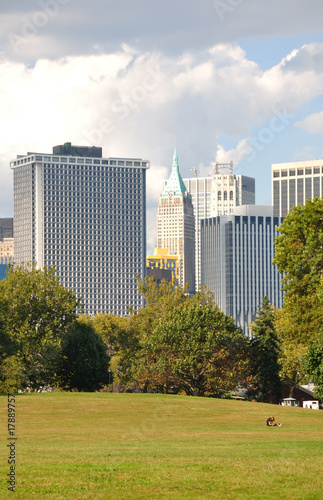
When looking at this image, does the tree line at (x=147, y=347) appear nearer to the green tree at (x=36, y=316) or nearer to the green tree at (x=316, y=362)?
the green tree at (x=36, y=316)

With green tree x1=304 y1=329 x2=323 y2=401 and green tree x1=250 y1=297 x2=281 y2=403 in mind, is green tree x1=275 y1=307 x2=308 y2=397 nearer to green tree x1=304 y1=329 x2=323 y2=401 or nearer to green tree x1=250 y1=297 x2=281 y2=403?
green tree x1=250 y1=297 x2=281 y2=403

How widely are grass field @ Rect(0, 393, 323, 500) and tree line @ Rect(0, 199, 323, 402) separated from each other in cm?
2048

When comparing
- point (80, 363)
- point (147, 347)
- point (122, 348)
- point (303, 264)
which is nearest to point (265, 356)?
point (147, 347)

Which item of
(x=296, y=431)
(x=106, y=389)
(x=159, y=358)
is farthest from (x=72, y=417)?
(x=106, y=389)

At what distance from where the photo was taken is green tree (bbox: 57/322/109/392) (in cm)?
8494

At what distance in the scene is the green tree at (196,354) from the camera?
7475cm

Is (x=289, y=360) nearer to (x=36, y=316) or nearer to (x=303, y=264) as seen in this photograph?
(x=36, y=316)

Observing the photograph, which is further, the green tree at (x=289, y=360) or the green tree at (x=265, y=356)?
the green tree at (x=289, y=360)

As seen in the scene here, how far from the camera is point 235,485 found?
737 inches

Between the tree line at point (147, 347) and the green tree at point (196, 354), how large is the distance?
0.09 m

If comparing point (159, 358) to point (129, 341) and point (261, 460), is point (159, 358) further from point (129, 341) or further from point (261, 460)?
point (261, 460)

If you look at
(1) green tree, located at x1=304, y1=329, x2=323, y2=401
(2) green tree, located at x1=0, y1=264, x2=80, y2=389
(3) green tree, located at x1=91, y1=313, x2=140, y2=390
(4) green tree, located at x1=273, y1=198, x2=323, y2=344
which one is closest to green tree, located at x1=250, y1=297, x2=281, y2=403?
(3) green tree, located at x1=91, y1=313, x2=140, y2=390

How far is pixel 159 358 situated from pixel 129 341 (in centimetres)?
1773

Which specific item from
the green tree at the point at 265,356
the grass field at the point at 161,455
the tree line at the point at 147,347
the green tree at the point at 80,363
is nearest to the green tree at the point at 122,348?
the tree line at the point at 147,347
